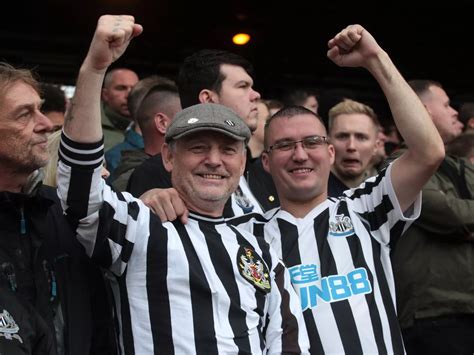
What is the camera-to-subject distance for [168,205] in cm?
293

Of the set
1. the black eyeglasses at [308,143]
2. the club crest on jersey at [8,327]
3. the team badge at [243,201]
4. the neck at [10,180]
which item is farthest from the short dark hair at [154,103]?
the club crest on jersey at [8,327]

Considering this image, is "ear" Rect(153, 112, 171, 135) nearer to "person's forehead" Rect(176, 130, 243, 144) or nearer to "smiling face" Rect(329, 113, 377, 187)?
"smiling face" Rect(329, 113, 377, 187)

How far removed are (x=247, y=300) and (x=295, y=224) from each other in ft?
2.18

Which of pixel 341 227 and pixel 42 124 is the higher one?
pixel 42 124

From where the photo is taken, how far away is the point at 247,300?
2.88 m

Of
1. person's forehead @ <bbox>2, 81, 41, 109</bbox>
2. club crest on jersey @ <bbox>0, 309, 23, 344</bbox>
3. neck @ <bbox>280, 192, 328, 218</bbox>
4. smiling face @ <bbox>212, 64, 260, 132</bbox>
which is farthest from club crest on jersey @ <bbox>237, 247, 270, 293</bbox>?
smiling face @ <bbox>212, 64, 260, 132</bbox>

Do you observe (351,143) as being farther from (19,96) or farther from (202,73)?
(19,96)

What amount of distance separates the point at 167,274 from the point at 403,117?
1134mm

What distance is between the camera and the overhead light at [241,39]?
7980mm

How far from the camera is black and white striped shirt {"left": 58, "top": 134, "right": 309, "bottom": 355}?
2678mm

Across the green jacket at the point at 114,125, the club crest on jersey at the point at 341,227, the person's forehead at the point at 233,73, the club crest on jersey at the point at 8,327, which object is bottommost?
the club crest on jersey at the point at 8,327

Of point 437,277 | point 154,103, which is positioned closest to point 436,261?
point 437,277

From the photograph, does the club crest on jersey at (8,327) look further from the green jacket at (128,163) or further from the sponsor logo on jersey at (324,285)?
the green jacket at (128,163)

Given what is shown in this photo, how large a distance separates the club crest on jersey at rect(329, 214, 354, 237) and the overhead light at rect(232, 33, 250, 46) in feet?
15.7
